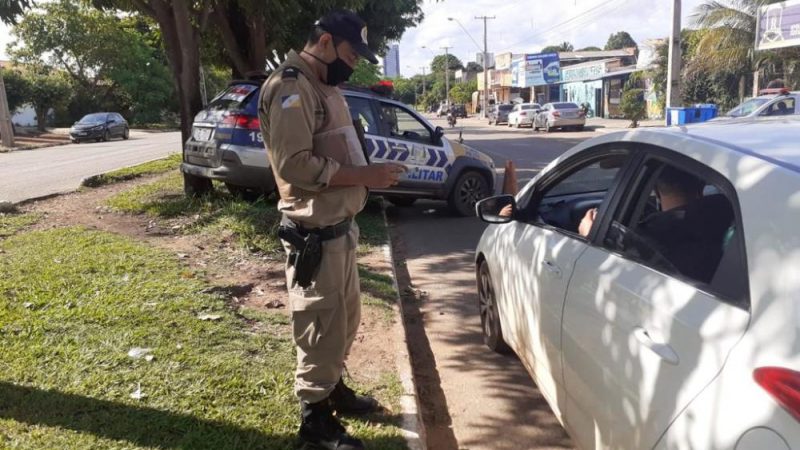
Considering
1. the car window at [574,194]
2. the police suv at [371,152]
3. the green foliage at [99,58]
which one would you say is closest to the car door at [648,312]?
the car window at [574,194]

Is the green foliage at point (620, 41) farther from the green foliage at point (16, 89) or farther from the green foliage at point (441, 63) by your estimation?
the green foliage at point (16, 89)

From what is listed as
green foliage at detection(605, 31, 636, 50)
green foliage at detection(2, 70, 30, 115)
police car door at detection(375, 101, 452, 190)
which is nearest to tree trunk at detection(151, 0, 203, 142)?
police car door at detection(375, 101, 452, 190)

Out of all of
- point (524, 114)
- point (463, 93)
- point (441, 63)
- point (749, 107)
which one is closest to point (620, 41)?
point (441, 63)

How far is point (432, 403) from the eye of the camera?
3914mm

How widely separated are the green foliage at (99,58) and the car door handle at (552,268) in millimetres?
38983

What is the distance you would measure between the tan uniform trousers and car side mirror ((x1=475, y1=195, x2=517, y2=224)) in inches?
41.8

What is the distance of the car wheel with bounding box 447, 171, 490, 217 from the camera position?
367 inches

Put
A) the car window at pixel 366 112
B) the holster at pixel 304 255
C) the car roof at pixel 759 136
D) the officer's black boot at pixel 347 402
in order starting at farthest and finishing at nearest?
the car window at pixel 366 112 → the officer's black boot at pixel 347 402 → the holster at pixel 304 255 → the car roof at pixel 759 136

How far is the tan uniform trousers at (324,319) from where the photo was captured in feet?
9.23

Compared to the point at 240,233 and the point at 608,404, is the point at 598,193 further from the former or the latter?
the point at 240,233

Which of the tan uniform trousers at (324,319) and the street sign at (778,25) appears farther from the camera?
the street sign at (778,25)

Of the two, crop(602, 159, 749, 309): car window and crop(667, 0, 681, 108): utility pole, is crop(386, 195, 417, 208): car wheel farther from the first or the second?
crop(667, 0, 681, 108): utility pole

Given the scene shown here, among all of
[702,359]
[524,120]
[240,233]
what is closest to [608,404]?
[702,359]

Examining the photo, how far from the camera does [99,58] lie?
43.3m
